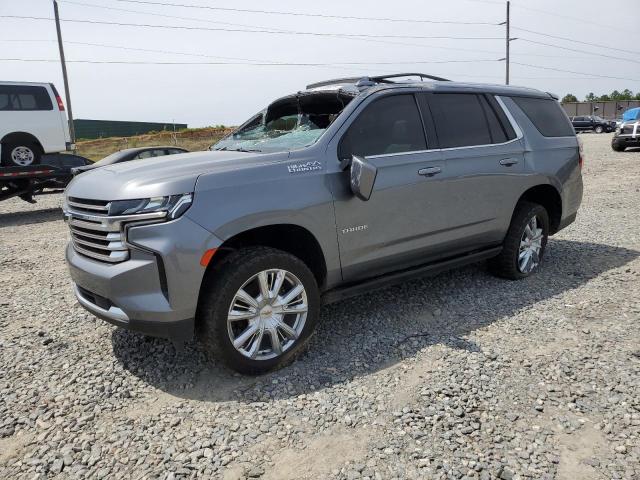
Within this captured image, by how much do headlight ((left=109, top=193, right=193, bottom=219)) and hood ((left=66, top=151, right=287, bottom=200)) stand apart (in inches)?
1.1

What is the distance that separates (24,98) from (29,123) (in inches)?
26.3

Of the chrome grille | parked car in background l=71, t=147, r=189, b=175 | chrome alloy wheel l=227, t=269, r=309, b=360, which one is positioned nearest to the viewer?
the chrome grille

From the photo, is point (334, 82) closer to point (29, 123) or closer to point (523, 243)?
point (523, 243)

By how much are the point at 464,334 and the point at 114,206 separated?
105 inches

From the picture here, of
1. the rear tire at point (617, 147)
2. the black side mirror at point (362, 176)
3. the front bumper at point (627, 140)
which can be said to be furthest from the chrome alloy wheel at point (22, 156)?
the rear tire at point (617, 147)

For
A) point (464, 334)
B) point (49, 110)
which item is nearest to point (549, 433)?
point (464, 334)

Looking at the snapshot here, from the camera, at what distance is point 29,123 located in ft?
42.9

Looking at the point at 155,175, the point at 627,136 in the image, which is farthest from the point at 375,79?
the point at 627,136

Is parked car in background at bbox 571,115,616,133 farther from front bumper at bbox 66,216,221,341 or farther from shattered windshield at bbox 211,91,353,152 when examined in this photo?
front bumper at bbox 66,216,221,341

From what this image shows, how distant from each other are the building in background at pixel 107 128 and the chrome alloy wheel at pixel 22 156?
3473 cm

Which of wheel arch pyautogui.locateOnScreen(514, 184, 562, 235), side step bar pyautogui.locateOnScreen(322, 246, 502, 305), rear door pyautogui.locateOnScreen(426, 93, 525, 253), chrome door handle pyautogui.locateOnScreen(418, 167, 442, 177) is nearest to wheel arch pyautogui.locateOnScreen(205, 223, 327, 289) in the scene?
side step bar pyautogui.locateOnScreen(322, 246, 502, 305)

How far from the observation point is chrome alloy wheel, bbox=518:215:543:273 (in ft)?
16.6

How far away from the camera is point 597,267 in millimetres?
5457

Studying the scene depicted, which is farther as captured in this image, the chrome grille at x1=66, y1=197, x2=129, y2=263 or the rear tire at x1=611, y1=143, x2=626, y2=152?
the rear tire at x1=611, y1=143, x2=626, y2=152
